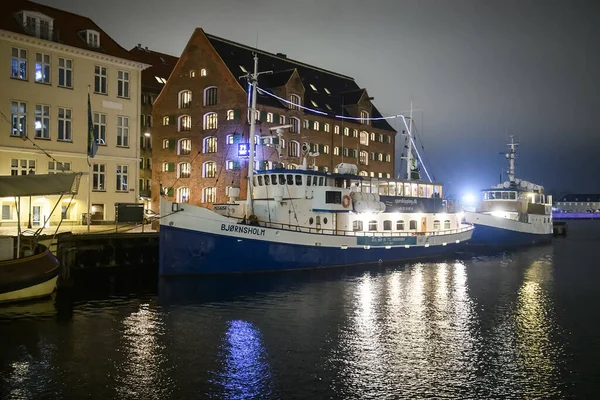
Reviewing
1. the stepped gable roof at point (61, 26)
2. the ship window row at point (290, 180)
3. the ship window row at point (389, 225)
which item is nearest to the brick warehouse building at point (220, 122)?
the stepped gable roof at point (61, 26)

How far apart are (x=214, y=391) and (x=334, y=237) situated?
22.7 metres

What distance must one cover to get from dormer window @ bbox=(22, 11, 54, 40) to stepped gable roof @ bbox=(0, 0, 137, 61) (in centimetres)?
7

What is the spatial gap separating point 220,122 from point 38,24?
19.9 metres

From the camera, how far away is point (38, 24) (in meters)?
41.1

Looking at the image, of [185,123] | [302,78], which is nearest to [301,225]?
[185,123]

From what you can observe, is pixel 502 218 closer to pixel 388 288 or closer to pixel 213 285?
pixel 388 288

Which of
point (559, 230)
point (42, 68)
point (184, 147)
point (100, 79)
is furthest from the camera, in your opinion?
point (559, 230)

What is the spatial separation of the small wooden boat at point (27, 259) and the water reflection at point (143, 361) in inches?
205

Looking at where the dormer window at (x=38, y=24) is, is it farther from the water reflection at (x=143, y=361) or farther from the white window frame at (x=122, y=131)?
the water reflection at (x=143, y=361)

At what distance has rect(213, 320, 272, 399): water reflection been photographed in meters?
14.1

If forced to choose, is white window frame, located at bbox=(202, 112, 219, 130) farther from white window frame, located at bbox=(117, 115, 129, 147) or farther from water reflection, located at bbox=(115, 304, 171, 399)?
water reflection, located at bbox=(115, 304, 171, 399)

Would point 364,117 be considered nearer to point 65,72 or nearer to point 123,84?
point 123,84

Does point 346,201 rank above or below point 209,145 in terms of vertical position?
below

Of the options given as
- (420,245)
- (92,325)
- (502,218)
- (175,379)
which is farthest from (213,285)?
(502,218)
